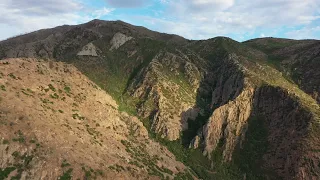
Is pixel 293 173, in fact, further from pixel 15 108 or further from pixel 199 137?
pixel 15 108

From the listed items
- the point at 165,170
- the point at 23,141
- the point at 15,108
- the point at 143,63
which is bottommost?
the point at 165,170

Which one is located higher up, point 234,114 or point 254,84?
point 254,84

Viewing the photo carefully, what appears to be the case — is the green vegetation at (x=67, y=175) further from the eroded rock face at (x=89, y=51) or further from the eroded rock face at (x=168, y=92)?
the eroded rock face at (x=89, y=51)

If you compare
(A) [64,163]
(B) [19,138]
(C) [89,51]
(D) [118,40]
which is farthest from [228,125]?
(D) [118,40]

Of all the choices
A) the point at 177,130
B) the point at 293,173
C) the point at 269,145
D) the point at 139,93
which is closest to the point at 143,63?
the point at 139,93

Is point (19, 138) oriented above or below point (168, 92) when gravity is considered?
below

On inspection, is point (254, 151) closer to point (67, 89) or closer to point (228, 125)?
point (228, 125)
